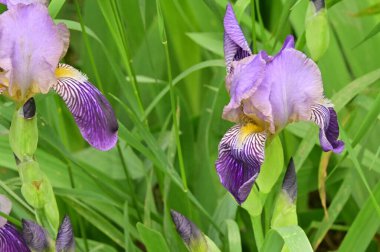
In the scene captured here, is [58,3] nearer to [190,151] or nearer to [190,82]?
[190,151]

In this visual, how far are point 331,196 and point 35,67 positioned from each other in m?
0.72

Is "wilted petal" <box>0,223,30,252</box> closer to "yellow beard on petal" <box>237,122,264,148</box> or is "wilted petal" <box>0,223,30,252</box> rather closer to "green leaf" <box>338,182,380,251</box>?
"yellow beard on petal" <box>237,122,264,148</box>

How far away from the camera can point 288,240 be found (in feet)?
2.74

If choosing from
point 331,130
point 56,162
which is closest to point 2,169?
point 56,162

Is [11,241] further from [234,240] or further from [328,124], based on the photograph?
[328,124]

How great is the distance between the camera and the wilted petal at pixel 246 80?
0.85 m

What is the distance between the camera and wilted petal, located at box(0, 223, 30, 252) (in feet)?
3.21

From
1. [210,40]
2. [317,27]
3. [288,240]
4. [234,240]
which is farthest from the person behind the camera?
[210,40]

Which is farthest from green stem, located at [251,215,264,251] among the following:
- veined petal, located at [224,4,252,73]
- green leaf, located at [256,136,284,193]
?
veined petal, located at [224,4,252,73]

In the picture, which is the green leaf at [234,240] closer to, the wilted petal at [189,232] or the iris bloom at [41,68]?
the wilted petal at [189,232]

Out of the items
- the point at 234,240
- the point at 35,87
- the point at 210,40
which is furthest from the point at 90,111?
the point at 210,40

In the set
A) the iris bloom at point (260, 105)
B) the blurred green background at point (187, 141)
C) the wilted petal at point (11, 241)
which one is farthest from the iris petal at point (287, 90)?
the wilted petal at point (11, 241)

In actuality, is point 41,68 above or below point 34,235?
above

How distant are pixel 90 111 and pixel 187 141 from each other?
1.82 feet
